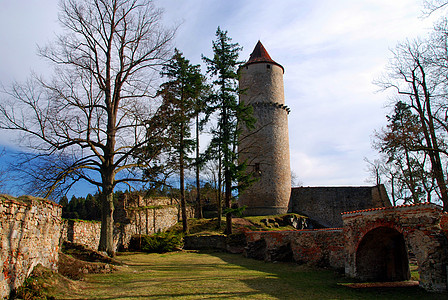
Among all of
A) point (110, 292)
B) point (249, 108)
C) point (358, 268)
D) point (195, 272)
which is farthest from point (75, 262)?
point (249, 108)

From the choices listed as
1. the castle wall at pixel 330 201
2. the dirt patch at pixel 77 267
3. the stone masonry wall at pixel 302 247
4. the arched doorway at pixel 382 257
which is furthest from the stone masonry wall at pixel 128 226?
the castle wall at pixel 330 201

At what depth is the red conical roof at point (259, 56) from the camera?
28.5 meters

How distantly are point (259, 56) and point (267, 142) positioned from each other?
335 inches

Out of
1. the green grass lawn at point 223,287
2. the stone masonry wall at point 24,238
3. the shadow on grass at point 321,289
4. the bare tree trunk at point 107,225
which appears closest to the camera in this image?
the stone masonry wall at point 24,238

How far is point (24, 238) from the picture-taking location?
A: 6.30 m

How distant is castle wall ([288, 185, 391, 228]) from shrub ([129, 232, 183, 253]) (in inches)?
562

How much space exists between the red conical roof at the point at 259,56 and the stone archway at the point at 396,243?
814 inches

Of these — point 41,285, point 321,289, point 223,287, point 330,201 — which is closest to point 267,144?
point 330,201

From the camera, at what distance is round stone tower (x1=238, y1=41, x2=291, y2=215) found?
89.2ft

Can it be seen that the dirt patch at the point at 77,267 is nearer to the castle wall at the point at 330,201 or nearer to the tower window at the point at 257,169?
the tower window at the point at 257,169

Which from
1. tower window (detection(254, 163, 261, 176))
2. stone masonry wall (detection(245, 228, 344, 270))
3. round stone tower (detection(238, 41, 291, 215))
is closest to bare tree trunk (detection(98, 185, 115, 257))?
stone masonry wall (detection(245, 228, 344, 270))

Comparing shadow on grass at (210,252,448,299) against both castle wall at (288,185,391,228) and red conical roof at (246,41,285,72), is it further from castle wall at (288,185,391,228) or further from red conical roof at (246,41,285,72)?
red conical roof at (246,41,285,72)

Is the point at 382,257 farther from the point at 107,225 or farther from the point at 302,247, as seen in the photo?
the point at 107,225

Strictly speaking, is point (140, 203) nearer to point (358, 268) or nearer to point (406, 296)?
point (358, 268)
